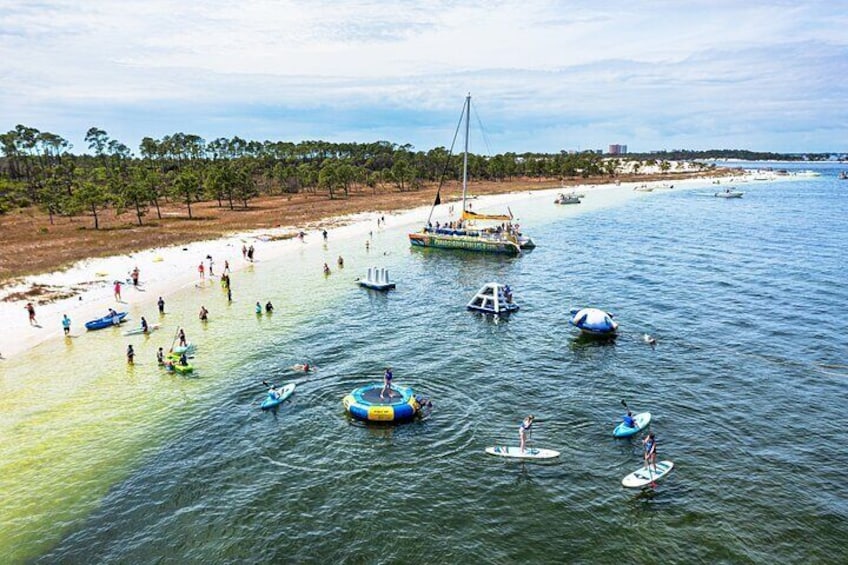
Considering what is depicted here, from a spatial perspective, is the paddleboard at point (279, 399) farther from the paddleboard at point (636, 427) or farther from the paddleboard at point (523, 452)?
the paddleboard at point (636, 427)

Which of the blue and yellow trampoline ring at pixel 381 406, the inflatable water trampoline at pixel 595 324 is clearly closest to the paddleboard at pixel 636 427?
the blue and yellow trampoline ring at pixel 381 406

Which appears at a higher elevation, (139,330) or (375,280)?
(375,280)

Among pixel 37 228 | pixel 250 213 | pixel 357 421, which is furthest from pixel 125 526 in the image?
pixel 250 213

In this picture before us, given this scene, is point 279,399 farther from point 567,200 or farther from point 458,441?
point 567,200

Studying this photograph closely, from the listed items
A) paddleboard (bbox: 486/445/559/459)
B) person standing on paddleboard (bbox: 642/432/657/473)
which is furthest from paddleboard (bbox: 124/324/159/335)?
person standing on paddleboard (bbox: 642/432/657/473)

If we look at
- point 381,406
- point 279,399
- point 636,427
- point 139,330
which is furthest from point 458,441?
point 139,330
